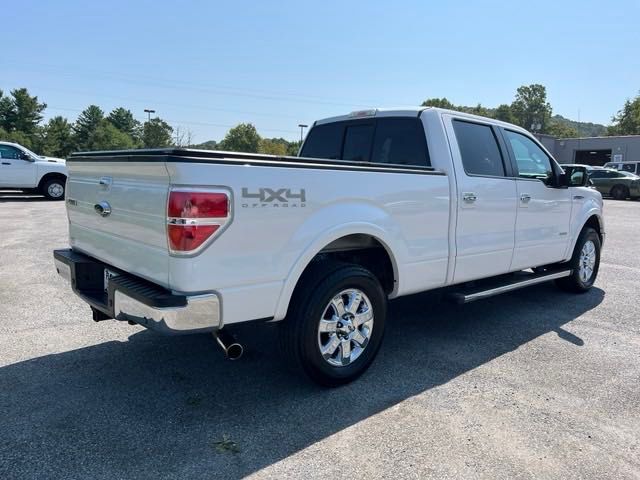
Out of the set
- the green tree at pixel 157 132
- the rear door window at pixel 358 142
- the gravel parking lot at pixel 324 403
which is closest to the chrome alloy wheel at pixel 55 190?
the gravel parking lot at pixel 324 403

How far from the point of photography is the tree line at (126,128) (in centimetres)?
6718

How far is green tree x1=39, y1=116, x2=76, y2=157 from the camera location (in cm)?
6938

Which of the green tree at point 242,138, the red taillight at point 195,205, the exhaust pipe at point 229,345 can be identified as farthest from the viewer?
the green tree at point 242,138

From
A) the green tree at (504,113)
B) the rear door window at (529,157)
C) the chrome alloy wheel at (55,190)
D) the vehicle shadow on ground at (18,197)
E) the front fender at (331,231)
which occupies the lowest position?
the vehicle shadow on ground at (18,197)

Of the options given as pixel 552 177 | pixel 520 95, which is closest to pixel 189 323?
pixel 552 177

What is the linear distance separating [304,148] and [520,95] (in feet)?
439

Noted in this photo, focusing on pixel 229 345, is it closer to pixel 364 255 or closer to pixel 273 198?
pixel 273 198

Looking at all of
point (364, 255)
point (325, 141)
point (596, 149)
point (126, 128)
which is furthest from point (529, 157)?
point (126, 128)

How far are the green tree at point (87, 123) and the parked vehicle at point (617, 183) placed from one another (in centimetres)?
8025

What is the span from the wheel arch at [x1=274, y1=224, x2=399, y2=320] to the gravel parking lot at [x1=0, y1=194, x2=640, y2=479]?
2.30ft

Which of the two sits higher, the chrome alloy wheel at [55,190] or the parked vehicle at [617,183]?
the parked vehicle at [617,183]

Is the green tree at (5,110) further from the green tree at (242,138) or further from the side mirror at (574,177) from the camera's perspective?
the side mirror at (574,177)

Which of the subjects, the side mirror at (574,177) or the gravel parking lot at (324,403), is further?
the side mirror at (574,177)

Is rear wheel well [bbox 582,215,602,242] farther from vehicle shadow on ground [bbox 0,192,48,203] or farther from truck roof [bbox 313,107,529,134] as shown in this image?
vehicle shadow on ground [bbox 0,192,48,203]
